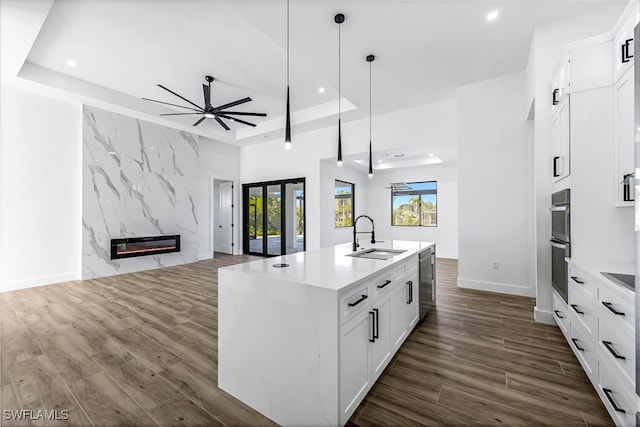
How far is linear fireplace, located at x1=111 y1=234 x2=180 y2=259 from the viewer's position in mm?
5581

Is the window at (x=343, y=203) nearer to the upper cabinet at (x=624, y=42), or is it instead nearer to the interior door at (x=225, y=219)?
the interior door at (x=225, y=219)

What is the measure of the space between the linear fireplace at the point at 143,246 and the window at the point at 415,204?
6334 millimetres

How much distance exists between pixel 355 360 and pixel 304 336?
0.37 m

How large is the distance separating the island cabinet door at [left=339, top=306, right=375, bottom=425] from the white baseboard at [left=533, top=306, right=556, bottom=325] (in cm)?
249

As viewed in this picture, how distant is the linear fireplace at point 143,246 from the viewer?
5.58 m

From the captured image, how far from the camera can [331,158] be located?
22.2 feet

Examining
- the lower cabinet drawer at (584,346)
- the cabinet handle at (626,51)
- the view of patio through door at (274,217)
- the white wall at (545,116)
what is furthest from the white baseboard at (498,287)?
the view of patio through door at (274,217)

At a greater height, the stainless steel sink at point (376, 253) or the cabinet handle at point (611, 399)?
the stainless steel sink at point (376, 253)

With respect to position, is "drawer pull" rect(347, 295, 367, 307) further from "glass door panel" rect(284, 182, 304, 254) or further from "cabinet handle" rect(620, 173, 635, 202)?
"glass door panel" rect(284, 182, 304, 254)

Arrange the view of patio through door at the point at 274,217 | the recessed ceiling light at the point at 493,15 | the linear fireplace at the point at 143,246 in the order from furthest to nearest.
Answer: the view of patio through door at the point at 274,217
the linear fireplace at the point at 143,246
the recessed ceiling light at the point at 493,15

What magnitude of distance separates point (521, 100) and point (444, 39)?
1.72 meters

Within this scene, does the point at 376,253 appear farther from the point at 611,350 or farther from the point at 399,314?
the point at 611,350

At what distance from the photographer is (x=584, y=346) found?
202 cm

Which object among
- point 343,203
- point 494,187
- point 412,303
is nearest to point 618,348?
point 412,303
